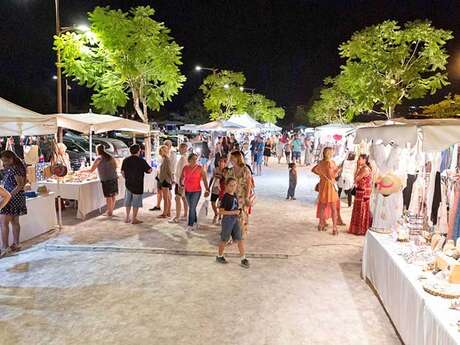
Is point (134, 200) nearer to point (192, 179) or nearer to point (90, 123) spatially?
point (192, 179)

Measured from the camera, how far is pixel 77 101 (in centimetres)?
5897

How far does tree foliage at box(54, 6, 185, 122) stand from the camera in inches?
499

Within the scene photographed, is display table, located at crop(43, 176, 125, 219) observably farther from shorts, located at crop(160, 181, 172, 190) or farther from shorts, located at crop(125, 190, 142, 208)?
shorts, located at crop(160, 181, 172, 190)

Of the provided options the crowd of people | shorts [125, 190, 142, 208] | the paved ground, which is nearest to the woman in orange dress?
the crowd of people

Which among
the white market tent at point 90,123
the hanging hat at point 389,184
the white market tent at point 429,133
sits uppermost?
the white market tent at point 90,123

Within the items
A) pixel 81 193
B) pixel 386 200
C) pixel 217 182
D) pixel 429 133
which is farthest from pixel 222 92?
pixel 429 133

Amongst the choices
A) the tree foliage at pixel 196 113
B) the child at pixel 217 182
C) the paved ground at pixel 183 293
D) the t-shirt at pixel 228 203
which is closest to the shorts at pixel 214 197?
the child at pixel 217 182

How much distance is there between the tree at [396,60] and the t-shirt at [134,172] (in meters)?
8.76

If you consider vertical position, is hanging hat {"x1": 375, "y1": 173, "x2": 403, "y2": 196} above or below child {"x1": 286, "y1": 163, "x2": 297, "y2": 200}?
above

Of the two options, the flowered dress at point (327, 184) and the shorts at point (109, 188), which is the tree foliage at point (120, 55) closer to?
the shorts at point (109, 188)

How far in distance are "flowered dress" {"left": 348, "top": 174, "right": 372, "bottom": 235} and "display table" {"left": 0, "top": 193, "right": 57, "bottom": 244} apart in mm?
5923

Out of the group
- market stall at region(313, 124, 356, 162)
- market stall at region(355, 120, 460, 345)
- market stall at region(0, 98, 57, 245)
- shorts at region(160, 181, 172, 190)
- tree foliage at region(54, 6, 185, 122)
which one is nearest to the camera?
market stall at region(355, 120, 460, 345)

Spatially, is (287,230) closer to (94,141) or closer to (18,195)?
(18,195)

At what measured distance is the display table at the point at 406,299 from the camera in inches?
120
